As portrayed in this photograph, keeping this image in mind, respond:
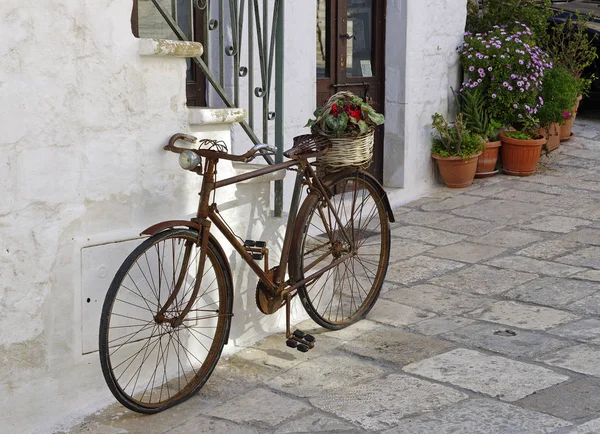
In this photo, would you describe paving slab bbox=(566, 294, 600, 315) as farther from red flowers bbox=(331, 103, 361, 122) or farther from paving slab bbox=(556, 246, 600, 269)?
red flowers bbox=(331, 103, 361, 122)

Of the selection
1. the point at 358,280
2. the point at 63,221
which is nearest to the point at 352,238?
the point at 358,280

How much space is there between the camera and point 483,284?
18.7 feet

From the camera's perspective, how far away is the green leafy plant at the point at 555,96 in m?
8.95

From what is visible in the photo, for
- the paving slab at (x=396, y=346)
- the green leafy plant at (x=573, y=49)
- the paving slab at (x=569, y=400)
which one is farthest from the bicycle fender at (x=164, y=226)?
the green leafy plant at (x=573, y=49)

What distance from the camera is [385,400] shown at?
12.7ft

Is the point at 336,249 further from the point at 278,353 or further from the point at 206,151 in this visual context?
the point at 206,151

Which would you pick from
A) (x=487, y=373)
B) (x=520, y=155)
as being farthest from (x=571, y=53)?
(x=487, y=373)

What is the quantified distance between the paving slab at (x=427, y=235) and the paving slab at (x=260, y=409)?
119 inches

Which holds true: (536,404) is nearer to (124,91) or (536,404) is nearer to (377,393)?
(377,393)

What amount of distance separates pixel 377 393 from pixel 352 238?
109 cm

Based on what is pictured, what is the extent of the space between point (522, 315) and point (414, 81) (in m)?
3.70

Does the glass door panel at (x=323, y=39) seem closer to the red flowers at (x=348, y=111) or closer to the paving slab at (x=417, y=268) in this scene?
the paving slab at (x=417, y=268)

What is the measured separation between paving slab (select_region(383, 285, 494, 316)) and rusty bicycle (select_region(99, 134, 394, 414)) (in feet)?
2.02

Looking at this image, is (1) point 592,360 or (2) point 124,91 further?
(1) point 592,360
